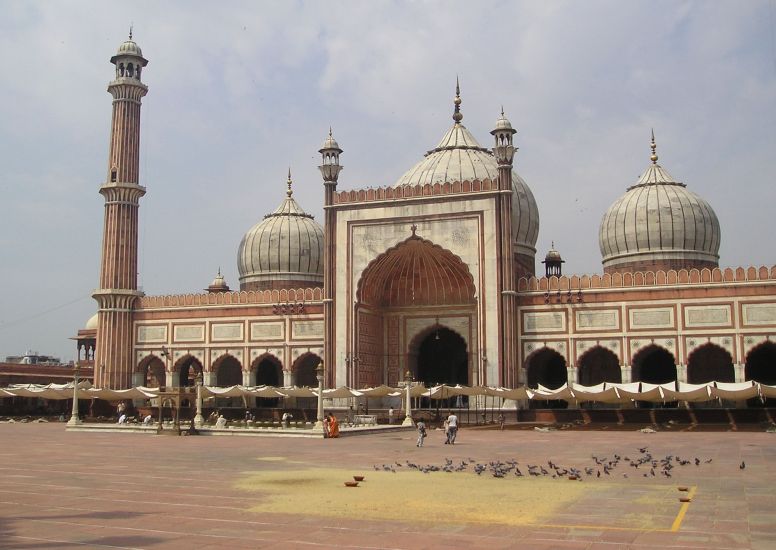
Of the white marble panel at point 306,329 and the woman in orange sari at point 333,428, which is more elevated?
the white marble panel at point 306,329

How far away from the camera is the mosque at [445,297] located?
3033 cm

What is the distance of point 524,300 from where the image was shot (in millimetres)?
31781

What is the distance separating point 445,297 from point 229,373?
36.0 feet

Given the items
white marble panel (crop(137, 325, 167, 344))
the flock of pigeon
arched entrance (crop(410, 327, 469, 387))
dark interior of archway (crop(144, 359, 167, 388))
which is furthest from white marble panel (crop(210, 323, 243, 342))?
the flock of pigeon

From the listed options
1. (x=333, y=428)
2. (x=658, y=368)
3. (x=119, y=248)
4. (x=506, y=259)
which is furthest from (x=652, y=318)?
(x=119, y=248)

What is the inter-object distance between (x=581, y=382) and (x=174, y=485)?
24253 millimetres

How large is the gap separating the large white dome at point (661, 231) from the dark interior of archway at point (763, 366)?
14.6ft

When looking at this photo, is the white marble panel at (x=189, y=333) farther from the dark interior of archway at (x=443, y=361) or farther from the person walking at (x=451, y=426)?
the person walking at (x=451, y=426)

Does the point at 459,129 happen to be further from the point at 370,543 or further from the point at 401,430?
the point at 370,543

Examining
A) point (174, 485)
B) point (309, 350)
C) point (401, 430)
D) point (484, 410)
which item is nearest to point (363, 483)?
point (174, 485)

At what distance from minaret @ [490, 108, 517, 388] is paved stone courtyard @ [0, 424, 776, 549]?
13440 millimetres

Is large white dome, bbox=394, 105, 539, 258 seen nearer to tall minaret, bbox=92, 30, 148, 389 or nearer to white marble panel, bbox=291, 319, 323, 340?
white marble panel, bbox=291, 319, 323, 340

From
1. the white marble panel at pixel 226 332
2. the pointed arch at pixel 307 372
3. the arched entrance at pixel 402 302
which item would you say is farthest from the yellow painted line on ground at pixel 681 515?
the white marble panel at pixel 226 332

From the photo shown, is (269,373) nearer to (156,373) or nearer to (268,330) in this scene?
(268,330)
